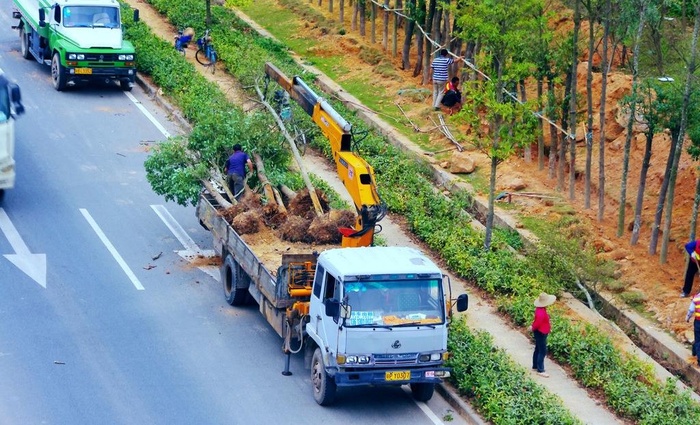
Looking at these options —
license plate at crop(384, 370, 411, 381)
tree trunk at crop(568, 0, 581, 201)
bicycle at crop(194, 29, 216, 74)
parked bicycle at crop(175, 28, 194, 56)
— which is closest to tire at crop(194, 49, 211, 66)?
bicycle at crop(194, 29, 216, 74)

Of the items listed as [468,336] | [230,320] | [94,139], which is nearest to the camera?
[468,336]

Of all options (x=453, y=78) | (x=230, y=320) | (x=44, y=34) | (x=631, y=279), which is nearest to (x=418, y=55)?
(x=453, y=78)

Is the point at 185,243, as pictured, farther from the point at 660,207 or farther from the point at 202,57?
the point at 202,57

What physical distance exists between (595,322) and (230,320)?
650 cm

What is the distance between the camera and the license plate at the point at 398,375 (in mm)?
17453

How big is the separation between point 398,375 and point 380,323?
818mm

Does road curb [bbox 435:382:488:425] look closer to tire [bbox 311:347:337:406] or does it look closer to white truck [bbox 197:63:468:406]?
white truck [bbox 197:63:468:406]

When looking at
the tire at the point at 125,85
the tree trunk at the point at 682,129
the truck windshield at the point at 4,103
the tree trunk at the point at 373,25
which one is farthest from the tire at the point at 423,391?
the tree trunk at the point at 373,25

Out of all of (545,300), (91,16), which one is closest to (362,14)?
(91,16)

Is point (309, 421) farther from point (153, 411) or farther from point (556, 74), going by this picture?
point (556, 74)

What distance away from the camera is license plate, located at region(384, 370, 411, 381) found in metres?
17.5

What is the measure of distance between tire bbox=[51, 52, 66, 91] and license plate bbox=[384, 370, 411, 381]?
18799mm

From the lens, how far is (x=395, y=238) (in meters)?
25.4

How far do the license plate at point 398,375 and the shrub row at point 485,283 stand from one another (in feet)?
4.27
